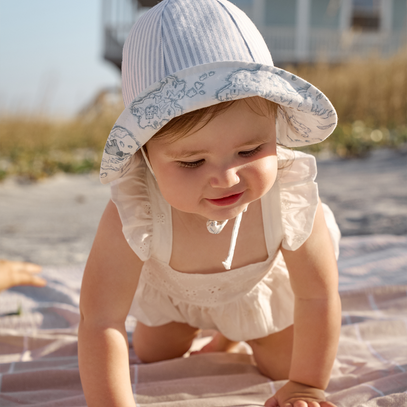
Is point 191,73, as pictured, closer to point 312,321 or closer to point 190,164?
point 190,164

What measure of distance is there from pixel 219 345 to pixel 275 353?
0.30 m

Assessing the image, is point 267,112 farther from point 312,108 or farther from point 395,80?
point 395,80

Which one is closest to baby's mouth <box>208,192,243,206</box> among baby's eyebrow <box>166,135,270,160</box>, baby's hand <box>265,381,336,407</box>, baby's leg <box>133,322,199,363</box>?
baby's eyebrow <box>166,135,270,160</box>

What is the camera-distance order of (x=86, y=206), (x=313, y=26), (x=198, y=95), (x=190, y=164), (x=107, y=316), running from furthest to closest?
1. (x=313, y=26)
2. (x=86, y=206)
3. (x=107, y=316)
4. (x=190, y=164)
5. (x=198, y=95)

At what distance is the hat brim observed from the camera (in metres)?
0.97

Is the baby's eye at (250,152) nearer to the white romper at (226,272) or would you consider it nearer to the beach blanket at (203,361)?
the white romper at (226,272)

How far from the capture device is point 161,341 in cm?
165

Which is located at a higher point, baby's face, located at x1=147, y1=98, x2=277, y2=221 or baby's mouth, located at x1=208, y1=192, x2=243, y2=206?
baby's face, located at x1=147, y1=98, x2=277, y2=221

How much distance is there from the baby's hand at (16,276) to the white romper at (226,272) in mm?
843

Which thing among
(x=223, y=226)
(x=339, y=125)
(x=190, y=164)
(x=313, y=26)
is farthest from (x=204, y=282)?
(x=313, y=26)

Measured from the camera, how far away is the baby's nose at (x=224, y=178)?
104cm

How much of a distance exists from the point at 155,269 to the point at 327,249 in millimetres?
→ 530

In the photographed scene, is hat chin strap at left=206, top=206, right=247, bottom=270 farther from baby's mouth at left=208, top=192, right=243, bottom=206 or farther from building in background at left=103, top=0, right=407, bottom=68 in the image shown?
building in background at left=103, top=0, right=407, bottom=68

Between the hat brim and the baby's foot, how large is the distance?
91 centimetres
